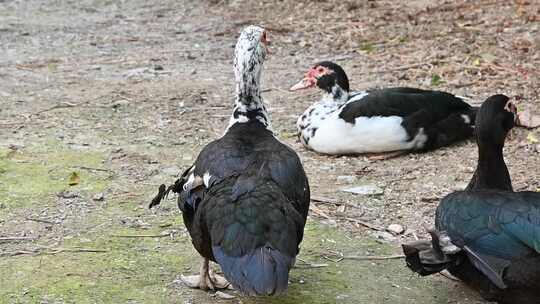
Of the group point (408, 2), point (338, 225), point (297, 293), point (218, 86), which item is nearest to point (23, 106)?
point (218, 86)

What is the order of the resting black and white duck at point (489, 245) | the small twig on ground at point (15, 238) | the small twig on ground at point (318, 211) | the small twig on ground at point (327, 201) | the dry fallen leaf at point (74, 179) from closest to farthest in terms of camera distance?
the resting black and white duck at point (489, 245) → the small twig on ground at point (15, 238) → the small twig on ground at point (318, 211) → the small twig on ground at point (327, 201) → the dry fallen leaf at point (74, 179)

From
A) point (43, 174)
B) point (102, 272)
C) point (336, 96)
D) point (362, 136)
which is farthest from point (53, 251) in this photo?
point (336, 96)

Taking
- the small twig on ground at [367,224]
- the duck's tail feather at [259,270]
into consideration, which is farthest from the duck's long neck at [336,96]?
the duck's tail feather at [259,270]

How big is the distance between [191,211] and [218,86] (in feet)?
13.3

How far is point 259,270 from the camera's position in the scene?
142 inches

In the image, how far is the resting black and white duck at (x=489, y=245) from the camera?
375cm

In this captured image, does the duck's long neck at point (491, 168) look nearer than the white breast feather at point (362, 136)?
Yes

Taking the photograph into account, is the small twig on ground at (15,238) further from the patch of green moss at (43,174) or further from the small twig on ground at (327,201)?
the small twig on ground at (327,201)

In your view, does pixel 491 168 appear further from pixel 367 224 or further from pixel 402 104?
pixel 402 104

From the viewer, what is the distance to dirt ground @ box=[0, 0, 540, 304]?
4480 mm

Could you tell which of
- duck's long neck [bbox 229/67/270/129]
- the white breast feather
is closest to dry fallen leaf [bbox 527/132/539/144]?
the white breast feather

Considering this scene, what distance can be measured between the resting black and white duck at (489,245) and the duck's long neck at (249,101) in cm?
122

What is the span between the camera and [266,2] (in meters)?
12.1

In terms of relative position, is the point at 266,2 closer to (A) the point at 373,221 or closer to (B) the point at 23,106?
(B) the point at 23,106
